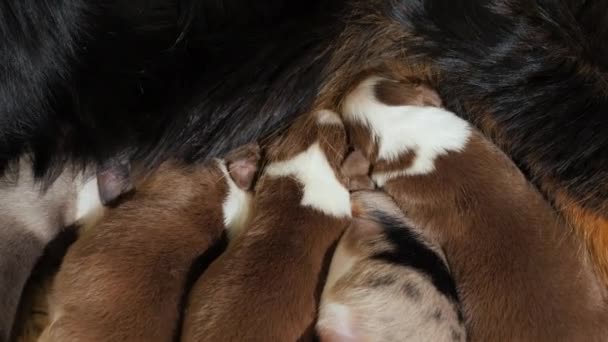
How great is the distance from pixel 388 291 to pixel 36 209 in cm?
48

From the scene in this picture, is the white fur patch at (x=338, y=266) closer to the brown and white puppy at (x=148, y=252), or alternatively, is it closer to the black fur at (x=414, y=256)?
the black fur at (x=414, y=256)

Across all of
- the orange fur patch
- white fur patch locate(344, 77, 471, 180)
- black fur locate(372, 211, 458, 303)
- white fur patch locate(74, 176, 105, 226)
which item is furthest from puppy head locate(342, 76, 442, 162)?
white fur patch locate(74, 176, 105, 226)

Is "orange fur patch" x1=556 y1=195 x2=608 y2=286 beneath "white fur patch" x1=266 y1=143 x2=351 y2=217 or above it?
beneath

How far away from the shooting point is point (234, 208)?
1221 mm

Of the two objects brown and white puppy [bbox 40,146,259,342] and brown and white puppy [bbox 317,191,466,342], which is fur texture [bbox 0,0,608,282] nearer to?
brown and white puppy [bbox 40,146,259,342]

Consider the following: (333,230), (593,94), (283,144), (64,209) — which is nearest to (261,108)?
(283,144)

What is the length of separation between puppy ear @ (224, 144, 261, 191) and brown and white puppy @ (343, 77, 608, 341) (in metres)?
0.15

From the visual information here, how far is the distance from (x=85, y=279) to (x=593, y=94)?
2.33 ft

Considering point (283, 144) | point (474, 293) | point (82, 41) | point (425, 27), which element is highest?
point (82, 41)

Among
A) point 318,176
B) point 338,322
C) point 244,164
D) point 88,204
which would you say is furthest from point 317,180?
point 88,204

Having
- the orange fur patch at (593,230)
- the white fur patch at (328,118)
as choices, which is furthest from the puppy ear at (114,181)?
the orange fur patch at (593,230)

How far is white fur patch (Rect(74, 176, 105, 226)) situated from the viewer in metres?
1.20

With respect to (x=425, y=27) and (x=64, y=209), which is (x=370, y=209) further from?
(x=64, y=209)

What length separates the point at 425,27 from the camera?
1.20m
